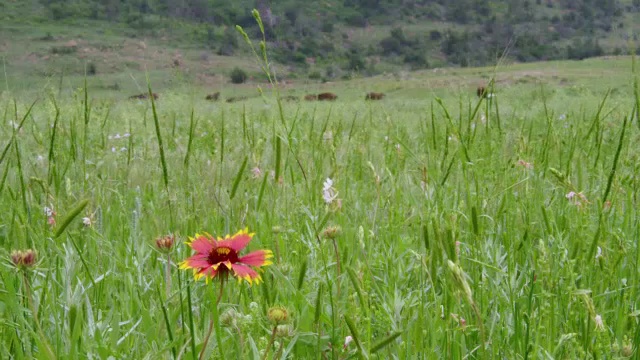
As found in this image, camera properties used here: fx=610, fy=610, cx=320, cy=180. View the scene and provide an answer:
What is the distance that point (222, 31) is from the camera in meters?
108

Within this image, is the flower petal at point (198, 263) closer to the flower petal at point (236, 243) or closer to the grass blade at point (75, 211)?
the flower petal at point (236, 243)

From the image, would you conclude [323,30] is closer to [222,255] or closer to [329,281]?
[329,281]

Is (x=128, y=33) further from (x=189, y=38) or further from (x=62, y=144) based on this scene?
(x=62, y=144)

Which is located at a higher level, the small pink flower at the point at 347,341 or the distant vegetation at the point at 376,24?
the distant vegetation at the point at 376,24

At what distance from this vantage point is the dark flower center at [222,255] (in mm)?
875

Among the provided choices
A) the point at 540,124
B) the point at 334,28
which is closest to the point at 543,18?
the point at 334,28

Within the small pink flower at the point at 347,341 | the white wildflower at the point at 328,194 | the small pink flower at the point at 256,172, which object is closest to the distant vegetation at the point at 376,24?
the small pink flower at the point at 256,172

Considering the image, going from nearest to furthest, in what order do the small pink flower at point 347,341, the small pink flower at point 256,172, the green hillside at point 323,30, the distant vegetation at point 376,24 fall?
the small pink flower at point 347,341 → the small pink flower at point 256,172 → the green hillside at point 323,30 → the distant vegetation at point 376,24

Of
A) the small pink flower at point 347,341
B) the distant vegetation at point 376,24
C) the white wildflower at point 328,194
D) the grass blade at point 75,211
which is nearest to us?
the grass blade at point 75,211

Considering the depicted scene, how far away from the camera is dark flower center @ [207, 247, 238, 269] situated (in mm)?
875

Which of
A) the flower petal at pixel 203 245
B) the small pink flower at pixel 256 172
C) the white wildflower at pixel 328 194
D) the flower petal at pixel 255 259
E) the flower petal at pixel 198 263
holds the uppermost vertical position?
the flower petal at pixel 203 245

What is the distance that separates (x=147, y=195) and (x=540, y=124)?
6287 mm

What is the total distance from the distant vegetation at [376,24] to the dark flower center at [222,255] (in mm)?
79175

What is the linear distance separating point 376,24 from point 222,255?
150 metres
